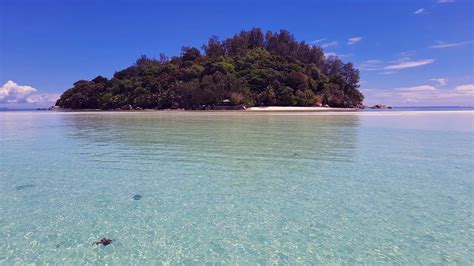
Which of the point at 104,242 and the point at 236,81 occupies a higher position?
the point at 236,81

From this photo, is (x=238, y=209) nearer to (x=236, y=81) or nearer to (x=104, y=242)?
(x=104, y=242)

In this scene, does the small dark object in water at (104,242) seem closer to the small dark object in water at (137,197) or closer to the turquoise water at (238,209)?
the turquoise water at (238,209)

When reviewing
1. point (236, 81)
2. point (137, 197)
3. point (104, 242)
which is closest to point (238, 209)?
point (137, 197)

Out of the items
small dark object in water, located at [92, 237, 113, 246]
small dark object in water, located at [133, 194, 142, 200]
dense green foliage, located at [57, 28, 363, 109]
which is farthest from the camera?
dense green foliage, located at [57, 28, 363, 109]

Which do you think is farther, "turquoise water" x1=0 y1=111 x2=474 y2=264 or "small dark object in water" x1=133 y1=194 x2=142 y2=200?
"small dark object in water" x1=133 y1=194 x2=142 y2=200

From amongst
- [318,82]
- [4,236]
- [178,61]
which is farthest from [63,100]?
[4,236]

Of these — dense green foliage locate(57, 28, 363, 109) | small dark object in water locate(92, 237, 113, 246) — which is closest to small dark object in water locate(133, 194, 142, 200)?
small dark object in water locate(92, 237, 113, 246)

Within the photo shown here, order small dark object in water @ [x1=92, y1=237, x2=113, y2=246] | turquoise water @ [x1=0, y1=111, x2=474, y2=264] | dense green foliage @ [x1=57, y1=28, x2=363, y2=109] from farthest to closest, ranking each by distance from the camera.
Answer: dense green foliage @ [x1=57, y1=28, x2=363, y2=109]
small dark object in water @ [x1=92, y1=237, x2=113, y2=246]
turquoise water @ [x1=0, y1=111, x2=474, y2=264]

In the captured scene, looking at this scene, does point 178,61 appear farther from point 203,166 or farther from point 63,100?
point 203,166

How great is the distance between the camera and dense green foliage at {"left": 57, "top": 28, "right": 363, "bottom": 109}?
7962 centimetres

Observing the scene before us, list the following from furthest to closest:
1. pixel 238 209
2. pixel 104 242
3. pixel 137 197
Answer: pixel 137 197 → pixel 238 209 → pixel 104 242

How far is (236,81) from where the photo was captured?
79.7 metres

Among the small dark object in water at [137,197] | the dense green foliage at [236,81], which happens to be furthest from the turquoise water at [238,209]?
the dense green foliage at [236,81]

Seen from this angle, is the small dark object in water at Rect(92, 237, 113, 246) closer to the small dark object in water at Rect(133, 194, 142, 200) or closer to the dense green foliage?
the small dark object in water at Rect(133, 194, 142, 200)
